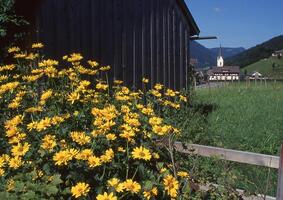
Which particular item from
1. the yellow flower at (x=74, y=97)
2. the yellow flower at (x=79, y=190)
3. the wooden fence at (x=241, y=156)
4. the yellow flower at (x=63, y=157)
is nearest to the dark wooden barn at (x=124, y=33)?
the wooden fence at (x=241, y=156)

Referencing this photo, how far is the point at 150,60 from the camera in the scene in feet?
40.2

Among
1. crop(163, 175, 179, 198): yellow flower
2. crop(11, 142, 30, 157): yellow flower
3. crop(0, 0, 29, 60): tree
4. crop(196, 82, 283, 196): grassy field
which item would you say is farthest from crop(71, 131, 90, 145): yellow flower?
crop(0, 0, 29, 60): tree

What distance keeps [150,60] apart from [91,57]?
8.00 ft

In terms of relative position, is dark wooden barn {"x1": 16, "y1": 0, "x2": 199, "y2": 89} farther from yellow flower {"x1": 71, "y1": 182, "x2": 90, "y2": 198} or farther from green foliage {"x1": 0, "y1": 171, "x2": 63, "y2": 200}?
yellow flower {"x1": 71, "y1": 182, "x2": 90, "y2": 198}

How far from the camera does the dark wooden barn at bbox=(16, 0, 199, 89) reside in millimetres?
9164

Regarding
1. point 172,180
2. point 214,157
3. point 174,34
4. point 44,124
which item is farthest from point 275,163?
point 174,34

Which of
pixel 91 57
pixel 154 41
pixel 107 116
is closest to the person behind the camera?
pixel 107 116

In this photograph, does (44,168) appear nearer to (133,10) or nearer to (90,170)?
(90,170)

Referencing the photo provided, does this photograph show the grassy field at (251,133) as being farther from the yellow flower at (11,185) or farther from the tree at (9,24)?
the tree at (9,24)

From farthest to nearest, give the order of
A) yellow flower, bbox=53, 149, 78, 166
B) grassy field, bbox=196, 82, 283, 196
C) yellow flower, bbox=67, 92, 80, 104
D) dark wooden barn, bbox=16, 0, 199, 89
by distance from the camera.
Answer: dark wooden barn, bbox=16, 0, 199, 89, grassy field, bbox=196, 82, 283, 196, yellow flower, bbox=67, 92, 80, 104, yellow flower, bbox=53, 149, 78, 166

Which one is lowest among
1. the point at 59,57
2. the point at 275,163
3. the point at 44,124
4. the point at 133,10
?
the point at 275,163

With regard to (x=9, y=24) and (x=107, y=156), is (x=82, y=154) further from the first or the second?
(x=9, y=24)

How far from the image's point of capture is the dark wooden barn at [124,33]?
916 centimetres

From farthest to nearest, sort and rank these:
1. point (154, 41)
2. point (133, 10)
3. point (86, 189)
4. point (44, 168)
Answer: point (154, 41), point (133, 10), point (44, 168), point (86, 189)
